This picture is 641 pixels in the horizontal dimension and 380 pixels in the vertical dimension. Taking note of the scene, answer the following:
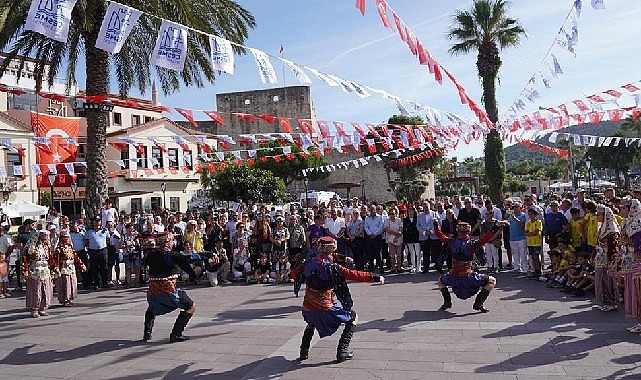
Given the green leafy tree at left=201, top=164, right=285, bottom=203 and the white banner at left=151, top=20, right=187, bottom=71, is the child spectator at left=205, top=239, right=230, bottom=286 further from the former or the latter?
the green leafy tree at left=201, top=164, right=285, bottom=203

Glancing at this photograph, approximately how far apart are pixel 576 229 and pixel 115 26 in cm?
937

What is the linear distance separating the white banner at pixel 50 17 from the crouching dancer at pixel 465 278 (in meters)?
7.01

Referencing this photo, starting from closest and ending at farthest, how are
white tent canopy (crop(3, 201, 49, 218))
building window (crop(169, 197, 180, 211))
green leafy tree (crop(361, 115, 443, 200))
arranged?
white tent canopy (crop(3, 201, 49, 218)), building window (crop(169, 197, 180, 211)), green leafy tree (crop(361, 115, 443, 200))

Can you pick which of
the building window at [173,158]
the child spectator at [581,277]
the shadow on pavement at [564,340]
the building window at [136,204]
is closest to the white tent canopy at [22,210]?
the building window at [136,204]

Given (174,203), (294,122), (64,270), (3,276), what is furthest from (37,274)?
(294,122)

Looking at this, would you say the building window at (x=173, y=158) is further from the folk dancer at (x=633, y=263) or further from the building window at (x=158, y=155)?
the folk dancer at (x=633, y=263)

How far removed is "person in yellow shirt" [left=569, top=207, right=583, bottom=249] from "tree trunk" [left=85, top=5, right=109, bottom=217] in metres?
11.6

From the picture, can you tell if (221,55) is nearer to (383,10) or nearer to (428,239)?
(383,10)

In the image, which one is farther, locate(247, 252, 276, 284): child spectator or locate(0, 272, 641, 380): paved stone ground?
locate(247, 252, 276, 284): child spectator

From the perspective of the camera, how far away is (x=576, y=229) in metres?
11.0

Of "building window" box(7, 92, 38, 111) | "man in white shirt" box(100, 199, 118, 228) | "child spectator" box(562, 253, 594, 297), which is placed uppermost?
"building window" box(7, 92, 38, 111)

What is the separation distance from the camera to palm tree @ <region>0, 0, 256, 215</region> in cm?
1342

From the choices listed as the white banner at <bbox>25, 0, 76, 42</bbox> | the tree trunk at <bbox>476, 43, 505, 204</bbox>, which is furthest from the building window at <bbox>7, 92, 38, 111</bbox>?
the white banner at <bbox>25, 0, 76, 42</bbox>

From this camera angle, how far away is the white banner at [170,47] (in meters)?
9.48
